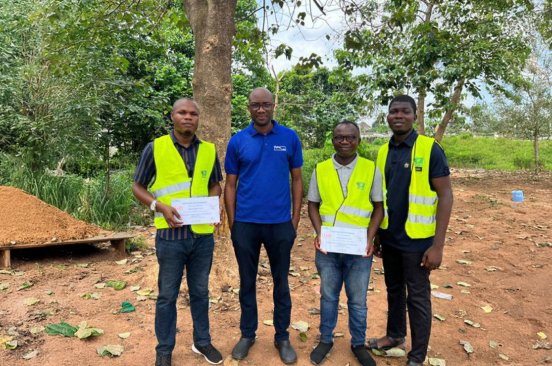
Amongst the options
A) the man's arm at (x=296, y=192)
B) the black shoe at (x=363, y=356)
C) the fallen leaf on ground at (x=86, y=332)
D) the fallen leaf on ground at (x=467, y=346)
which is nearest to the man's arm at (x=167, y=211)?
the man's arm at (x=296, y=192)

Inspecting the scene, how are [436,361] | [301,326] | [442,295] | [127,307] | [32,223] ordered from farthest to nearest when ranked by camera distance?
[32,223], [442,295], [127,307], [301,326], [436,361]

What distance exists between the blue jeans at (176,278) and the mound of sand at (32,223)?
327 centimetres

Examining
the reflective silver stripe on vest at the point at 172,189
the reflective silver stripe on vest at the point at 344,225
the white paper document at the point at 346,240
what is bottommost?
the white paper document at the point at 346,240

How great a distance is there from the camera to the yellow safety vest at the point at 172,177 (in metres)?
2.89

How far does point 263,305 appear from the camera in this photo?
429cm

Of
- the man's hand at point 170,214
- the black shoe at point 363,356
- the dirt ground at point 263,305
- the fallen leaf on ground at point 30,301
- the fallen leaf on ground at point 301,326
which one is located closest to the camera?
the man's hand at point 170,214

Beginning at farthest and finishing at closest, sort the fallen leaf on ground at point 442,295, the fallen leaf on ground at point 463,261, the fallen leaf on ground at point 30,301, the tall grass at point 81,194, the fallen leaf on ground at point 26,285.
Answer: the tall grass at point 81,194, the fallen leaf on ground at point 463,261, the fallen leaf on ground at point 442,295, the fallen leaf on ground at point 26,285, the fallen leaf on ground at point 30,301

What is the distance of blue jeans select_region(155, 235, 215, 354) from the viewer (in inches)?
115

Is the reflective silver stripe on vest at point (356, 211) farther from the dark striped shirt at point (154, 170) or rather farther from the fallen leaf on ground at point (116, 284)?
A: the fallen leaf on ground at point (116, 284)

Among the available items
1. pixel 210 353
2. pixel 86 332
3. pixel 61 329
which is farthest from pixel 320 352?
pixel 61 329

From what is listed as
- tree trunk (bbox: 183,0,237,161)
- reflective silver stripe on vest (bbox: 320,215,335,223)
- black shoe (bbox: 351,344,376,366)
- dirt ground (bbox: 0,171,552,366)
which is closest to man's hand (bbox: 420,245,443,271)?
reflective silver stripe on vest (bbox: 320,215,335,223)

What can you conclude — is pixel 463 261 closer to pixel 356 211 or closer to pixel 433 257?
pixel 433 257

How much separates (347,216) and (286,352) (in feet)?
3.76

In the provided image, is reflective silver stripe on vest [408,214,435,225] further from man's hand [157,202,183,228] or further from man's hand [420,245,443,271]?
man's hand [157,202,183,228]
